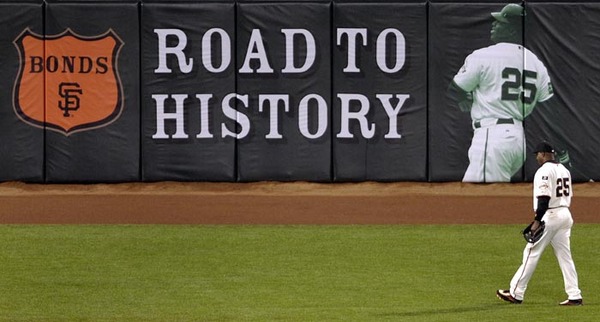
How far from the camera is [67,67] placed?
24.6 metres

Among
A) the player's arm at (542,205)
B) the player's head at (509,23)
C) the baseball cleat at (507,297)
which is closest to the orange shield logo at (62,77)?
the player's head at (509,23)

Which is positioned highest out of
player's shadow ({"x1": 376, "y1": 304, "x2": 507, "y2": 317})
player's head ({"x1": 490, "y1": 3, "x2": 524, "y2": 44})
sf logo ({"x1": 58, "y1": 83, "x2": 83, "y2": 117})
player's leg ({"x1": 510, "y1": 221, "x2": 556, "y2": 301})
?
player's head ({"x1": 490, "y1": 3, "x2": 524, "y2": 44})

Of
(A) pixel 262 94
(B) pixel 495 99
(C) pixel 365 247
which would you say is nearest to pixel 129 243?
(C) pixel 365 247

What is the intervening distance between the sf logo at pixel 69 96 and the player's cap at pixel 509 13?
806cm

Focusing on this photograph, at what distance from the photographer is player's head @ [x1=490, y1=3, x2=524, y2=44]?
2470cm

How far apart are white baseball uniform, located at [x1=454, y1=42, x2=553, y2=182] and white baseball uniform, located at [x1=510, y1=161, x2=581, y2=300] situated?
11.7 metres

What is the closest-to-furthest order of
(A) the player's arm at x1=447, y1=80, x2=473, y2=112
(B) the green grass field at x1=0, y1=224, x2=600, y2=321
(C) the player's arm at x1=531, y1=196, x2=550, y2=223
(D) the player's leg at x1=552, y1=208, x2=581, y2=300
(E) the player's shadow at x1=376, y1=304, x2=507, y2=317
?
(C) the player's arm at x1=531, y1=196, x2=550, y2=223 < (E) the player's shadow at x1=376, y1=304, x2=507, y2=317 < (D) the player's leg at x1=552, y1=208, x2=581, y2=300 < (B) the green grass field at x1=0, y1=224, x2=600, y2=321 < (A) the player's arm at x1=447, y1=80, x2=473, y2=112

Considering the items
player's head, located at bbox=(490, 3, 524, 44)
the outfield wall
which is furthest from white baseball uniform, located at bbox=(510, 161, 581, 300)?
player's head, located at bbox=(490, 3, 524, 44)

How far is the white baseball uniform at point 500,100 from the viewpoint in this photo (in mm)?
24688

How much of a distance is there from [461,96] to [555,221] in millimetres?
12323

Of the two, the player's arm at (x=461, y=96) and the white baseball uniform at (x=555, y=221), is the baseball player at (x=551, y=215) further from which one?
the player's arm at (x=461, y=96)

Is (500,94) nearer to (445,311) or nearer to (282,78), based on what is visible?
(282,78)

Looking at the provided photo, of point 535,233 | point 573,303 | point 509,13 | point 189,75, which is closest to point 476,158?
point 509,13

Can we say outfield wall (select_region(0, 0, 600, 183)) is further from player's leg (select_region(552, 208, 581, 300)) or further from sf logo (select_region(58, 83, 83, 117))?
player's leg (select_region(552, 208, 581, 300))
